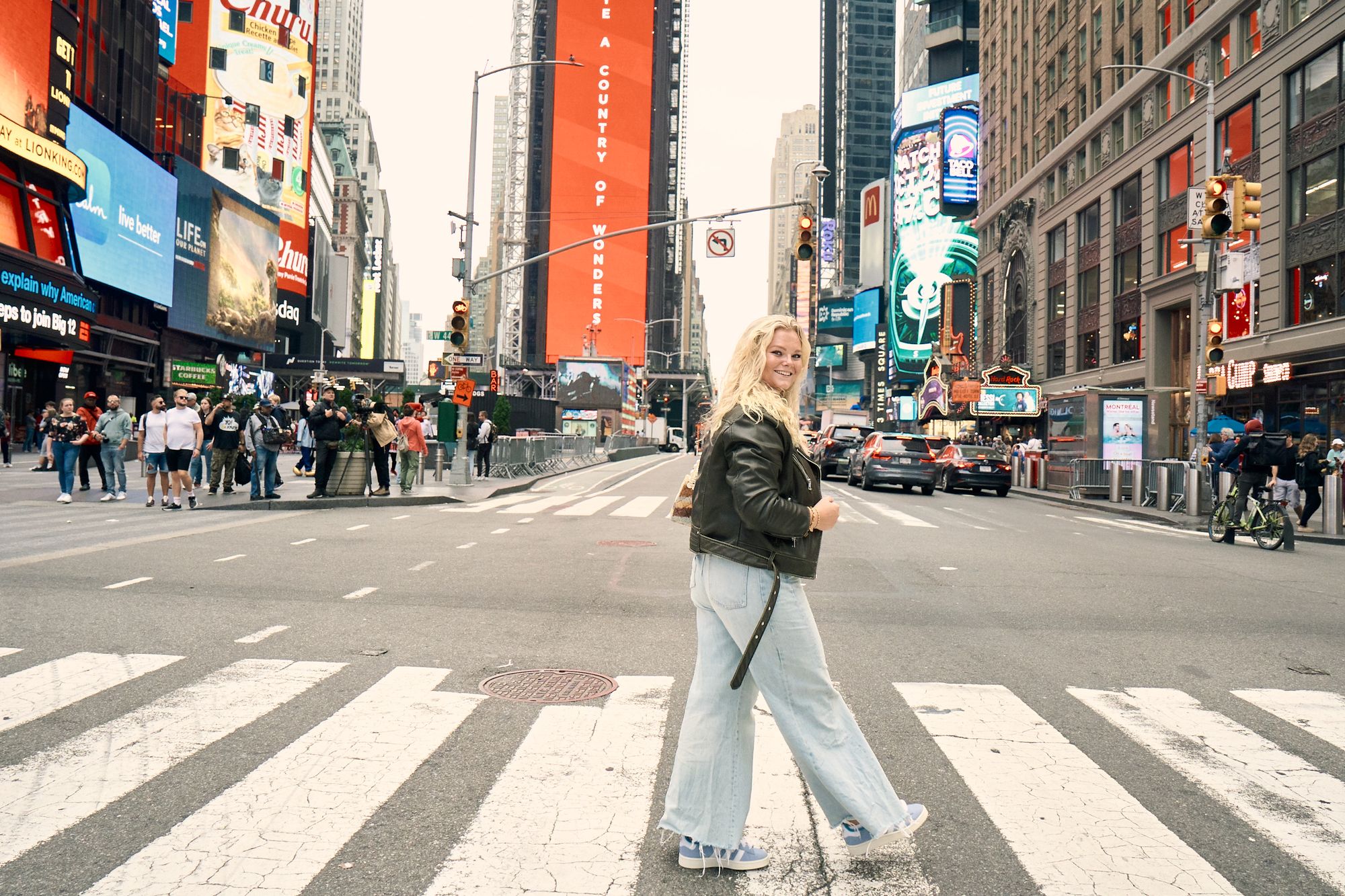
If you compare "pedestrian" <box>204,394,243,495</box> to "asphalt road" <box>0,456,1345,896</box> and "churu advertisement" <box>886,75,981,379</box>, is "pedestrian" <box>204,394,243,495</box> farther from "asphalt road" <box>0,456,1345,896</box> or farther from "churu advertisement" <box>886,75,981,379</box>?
"churu advertisement" <box>886,75,981,379</box>

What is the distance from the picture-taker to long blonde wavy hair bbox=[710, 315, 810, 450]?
3225mm

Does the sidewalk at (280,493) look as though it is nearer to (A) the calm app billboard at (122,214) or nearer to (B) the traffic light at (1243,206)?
(B) the traffic light at (1243,206)

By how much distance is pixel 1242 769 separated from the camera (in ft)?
14.5

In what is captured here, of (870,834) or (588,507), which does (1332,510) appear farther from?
(870,834)

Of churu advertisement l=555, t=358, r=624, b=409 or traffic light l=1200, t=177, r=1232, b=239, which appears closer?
traffic light l=1200, t=177, r=1232, b=239

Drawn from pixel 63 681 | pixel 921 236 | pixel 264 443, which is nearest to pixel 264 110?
pixel 921 236

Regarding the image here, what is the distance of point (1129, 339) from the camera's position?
41.8 meters

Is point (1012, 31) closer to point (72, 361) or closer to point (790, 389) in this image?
point (72, 361)

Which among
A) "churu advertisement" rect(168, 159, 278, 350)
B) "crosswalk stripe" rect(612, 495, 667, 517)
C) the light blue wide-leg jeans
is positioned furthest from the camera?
"churu advertisement" rect(168, 159, 278, 350)

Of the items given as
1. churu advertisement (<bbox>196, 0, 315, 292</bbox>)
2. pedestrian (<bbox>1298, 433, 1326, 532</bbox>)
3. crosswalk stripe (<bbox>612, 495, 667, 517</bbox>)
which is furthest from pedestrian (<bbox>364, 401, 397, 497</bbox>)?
churu advertisement (<bbox>196, 0, 315, 292</bbox>)

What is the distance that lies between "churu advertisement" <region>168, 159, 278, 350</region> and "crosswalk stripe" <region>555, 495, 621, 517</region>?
40.3 meters

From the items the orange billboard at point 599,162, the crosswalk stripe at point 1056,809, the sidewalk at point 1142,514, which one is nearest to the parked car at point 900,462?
the sidewalk at point 1142,514

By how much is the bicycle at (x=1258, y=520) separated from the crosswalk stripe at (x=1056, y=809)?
443 inches

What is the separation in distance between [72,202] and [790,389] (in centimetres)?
4292
